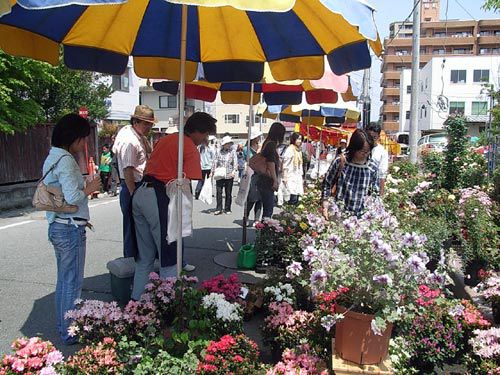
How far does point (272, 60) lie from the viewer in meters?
4.54

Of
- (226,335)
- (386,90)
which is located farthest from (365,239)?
(386,90)

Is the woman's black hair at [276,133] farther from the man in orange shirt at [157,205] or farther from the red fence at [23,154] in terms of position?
the red fence at [23,154]

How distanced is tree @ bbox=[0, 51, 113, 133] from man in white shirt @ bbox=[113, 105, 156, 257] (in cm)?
315

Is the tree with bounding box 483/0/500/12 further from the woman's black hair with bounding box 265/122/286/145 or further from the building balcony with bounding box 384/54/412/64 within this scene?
the building balcony with bounding box 384/54/412/64

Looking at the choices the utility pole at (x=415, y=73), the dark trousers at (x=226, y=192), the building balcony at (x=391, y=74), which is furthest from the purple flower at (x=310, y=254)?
the building balcony at (x=391, y=74)

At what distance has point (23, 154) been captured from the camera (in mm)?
12969

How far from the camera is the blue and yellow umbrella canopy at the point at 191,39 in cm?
371

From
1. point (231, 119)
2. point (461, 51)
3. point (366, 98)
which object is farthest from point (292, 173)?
point (461, 51)

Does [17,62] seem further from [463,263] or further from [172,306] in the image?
[463,263]

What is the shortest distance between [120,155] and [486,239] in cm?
448

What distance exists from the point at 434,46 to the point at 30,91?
77.5 m

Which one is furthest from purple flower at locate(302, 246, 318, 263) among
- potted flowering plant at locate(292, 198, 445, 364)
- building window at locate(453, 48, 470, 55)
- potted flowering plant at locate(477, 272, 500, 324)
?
building window at locate(453, 48, 470, 55)

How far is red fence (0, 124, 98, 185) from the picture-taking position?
12.3 meters

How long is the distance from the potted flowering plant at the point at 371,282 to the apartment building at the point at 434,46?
68634 millimetres
